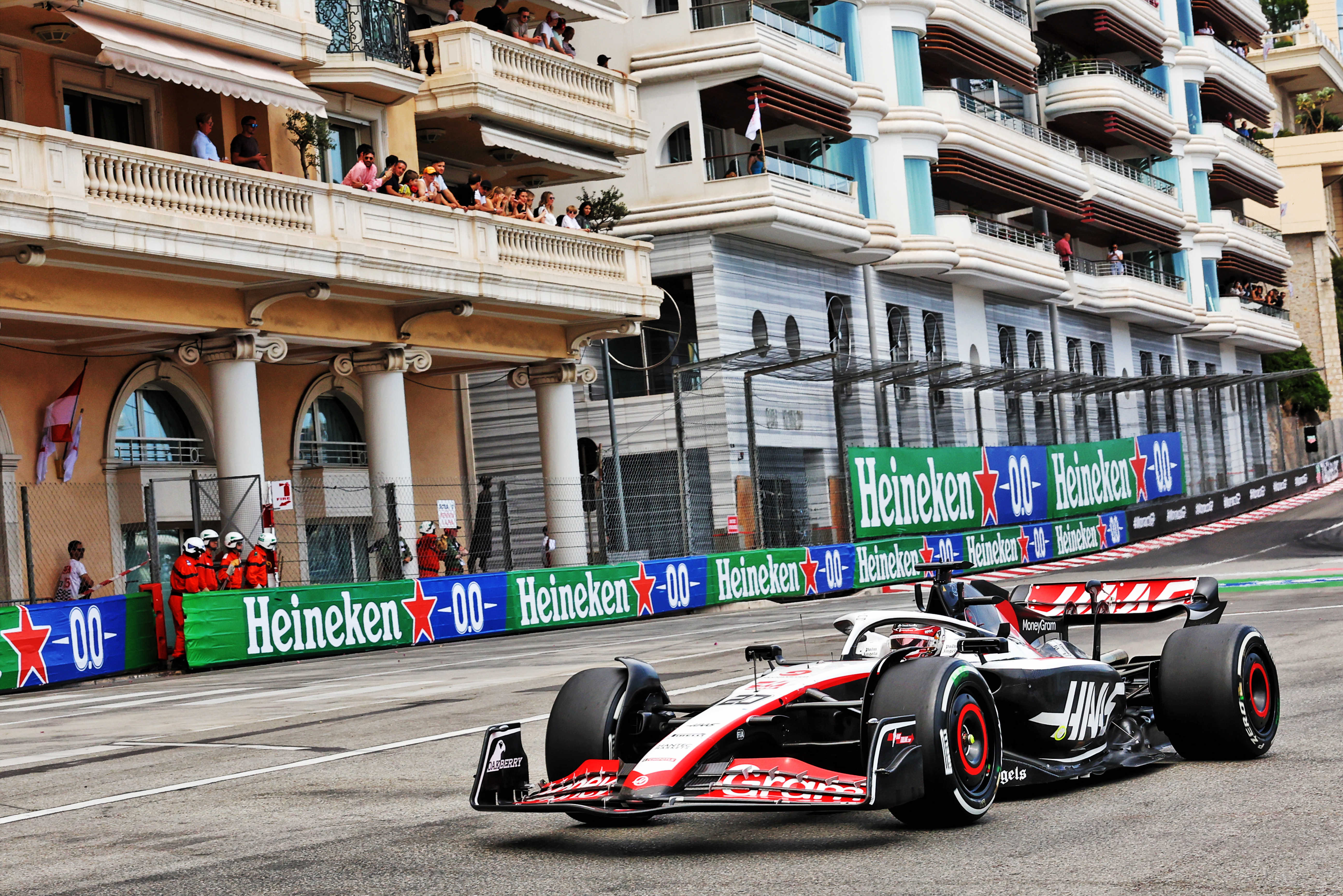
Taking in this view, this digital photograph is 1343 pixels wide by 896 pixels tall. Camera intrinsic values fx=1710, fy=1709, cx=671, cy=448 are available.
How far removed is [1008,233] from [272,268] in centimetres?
2828

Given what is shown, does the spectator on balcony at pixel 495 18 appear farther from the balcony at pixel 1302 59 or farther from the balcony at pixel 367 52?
the balcony at pixel 1302 59

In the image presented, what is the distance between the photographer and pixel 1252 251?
218 feet

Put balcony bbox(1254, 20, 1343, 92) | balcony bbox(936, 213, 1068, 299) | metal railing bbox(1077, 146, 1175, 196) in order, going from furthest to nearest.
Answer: balcony bbox(1254, 20, 1343, 92)
metal railing bbox(1077, 146, 1175, 196)
balcony bbox(936, 213, 1068, 299)

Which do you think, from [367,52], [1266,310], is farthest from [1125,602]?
[1266,310]

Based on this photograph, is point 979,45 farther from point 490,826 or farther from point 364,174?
point 490,826

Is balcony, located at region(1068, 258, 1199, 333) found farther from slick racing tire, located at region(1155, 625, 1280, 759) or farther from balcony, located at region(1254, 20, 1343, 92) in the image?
slick racing tire, located at region(1155, 625, 1280, 759)

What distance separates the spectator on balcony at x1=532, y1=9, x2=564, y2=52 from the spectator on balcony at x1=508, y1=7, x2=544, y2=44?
2 centimetres

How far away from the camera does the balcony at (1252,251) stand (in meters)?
63.8

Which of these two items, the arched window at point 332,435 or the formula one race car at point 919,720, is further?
the arched window at point 332,435

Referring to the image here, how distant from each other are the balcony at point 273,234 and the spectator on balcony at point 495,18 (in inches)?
158

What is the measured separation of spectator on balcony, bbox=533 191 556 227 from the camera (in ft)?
92.1

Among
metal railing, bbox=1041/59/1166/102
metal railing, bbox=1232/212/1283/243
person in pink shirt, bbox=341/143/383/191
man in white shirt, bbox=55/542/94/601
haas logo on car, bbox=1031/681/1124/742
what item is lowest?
haas logo on car, bbox=1031/681/1124/742

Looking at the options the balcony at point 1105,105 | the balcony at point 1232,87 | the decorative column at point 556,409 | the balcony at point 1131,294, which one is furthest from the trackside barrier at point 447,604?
the balcony at point 1232,87

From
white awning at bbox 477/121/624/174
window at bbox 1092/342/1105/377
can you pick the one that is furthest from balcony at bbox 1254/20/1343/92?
white awning at bbox 477/121/624/174
